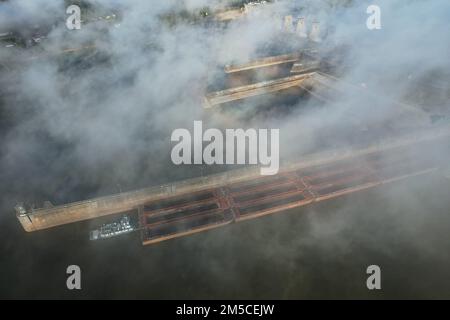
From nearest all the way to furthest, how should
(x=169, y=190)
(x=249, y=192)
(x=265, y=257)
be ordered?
1. (x=265, y=257)
2. (x=169, y=190)
3. (x=249, y=192)

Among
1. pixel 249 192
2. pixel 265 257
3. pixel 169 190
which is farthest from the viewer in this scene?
pixel 249 192

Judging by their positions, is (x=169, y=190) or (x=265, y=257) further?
(x=169, y=190)

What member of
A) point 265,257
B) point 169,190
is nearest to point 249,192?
point 265,257

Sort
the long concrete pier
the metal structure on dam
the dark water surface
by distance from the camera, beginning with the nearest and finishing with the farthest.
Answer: the dark water surface < the long concrete pier < the metal structure on dam

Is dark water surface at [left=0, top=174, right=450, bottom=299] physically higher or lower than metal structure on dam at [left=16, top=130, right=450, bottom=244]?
lower

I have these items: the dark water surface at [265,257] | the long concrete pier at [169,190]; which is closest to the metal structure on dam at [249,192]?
the long concrete pier at [169,190]

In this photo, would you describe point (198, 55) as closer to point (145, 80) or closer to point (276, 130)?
→ point (145, 80)

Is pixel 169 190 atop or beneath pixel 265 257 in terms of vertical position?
atop

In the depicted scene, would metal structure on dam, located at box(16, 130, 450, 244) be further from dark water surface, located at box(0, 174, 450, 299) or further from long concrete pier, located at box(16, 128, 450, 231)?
dark water surface, located at box(0, 174, 450, 299)

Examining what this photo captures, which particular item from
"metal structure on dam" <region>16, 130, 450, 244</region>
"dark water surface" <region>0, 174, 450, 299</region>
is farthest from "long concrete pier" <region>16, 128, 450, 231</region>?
"dark water surface" <region>0, 174, 450, 299</region>

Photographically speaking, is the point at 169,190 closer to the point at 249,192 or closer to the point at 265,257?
the point at 249,192
